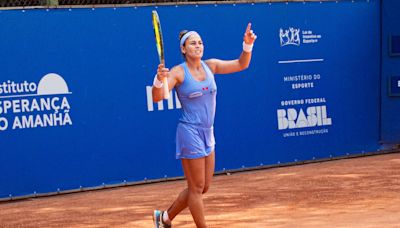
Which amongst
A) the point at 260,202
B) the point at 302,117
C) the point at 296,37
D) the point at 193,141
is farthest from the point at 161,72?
the point at 302,117

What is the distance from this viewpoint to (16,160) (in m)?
11.9

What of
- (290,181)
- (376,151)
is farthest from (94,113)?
(376,151)

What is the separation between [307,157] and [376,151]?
1345mm

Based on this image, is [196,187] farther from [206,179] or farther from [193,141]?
[193,141]

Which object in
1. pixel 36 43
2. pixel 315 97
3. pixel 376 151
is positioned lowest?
pixel 376 151

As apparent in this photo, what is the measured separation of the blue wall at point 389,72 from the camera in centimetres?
1475

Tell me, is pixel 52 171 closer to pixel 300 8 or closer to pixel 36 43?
pixel 36 43

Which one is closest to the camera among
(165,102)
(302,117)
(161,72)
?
(161,72)

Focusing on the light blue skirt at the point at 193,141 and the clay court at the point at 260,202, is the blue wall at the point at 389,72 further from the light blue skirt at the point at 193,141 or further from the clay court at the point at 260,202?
the light blue skirt at the point at 193,141

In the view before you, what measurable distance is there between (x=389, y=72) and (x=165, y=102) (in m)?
3.86

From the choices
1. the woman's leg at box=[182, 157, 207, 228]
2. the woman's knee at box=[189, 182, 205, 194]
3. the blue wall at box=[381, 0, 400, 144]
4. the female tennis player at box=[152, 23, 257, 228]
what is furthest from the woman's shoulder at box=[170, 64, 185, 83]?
the blue wall at box=[381, 0, 400, 144]

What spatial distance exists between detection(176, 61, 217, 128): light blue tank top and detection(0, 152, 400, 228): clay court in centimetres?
157

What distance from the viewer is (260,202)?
10.8 metres

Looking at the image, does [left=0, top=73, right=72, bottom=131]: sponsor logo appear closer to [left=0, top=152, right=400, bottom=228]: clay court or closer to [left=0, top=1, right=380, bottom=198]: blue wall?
[left=0, top=1, right=380, bottom=198]: blue wall
